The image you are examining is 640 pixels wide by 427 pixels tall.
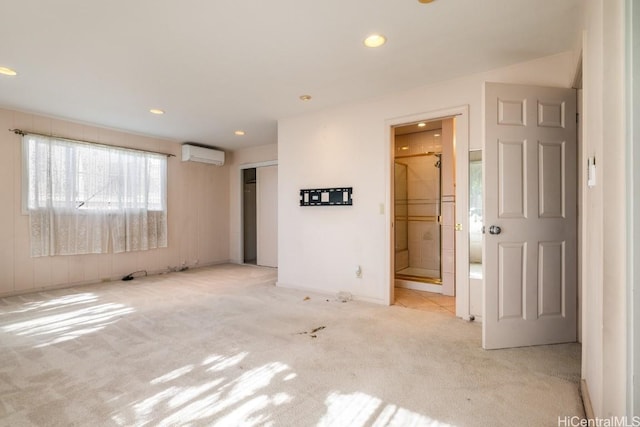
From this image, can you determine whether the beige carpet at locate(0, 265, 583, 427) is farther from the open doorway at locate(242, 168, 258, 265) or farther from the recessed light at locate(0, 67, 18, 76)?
the open doorway at locate(242, 168, 258, 265)

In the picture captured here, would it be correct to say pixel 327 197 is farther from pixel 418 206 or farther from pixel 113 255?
pixel 113 255

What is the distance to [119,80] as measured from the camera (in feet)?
10.4

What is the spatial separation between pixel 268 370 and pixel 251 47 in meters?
2.52

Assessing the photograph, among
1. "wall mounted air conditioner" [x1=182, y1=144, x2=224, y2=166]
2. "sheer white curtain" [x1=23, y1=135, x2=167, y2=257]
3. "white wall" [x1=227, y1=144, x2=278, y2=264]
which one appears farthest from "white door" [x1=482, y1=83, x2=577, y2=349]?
"sheer white curtain" [x1=23, y1=135, x2=167, y2=257]

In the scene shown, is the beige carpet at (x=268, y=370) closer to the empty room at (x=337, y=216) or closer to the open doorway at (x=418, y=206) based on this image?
the empty room at (x=337, y=216)

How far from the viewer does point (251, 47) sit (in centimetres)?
256

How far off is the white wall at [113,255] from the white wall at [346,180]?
2.53 metres

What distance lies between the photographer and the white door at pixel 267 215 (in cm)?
632

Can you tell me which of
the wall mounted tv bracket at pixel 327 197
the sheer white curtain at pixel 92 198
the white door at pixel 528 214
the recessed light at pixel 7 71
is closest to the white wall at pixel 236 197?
the sheer white curtain at pixel 92 198

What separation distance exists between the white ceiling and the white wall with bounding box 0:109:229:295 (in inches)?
26.3

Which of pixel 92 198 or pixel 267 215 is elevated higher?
pixel 92 198

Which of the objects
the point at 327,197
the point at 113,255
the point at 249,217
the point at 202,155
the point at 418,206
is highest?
the point at 202,155

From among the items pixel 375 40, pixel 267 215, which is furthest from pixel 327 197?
pixel 267 215

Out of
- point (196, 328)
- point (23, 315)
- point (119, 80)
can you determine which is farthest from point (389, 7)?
point (23, 315)
